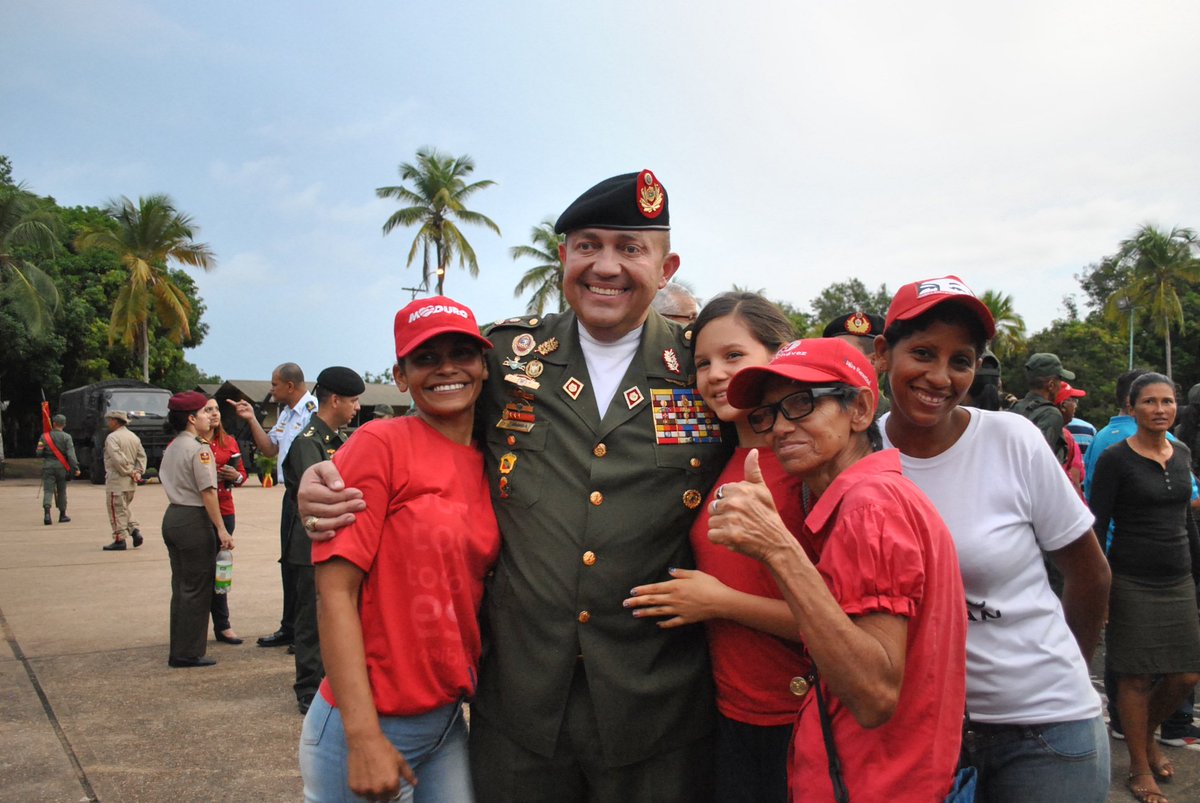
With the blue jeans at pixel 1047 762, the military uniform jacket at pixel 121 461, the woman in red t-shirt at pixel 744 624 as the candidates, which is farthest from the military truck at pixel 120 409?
the blue jeans at pixel 1047 762

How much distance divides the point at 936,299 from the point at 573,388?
0.98 metres

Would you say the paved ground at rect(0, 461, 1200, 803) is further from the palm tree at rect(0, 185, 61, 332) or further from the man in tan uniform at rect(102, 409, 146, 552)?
the palm tree at rect(0, 185, 61, 332)

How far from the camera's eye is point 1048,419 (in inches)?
212

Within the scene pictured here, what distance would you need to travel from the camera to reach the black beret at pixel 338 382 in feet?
18.3

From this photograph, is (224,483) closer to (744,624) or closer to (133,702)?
(133,702)

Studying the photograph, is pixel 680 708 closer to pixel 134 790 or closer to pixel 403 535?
pixel 403 535

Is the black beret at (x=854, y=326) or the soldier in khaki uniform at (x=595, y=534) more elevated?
the black beret at (x=854, y=326)

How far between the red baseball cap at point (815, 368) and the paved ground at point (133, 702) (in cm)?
319

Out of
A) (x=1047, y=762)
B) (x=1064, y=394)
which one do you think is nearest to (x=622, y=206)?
(x=1047, y=762)

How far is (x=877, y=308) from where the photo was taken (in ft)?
141

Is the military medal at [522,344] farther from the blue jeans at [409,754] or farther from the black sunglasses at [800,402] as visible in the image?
the blue jeans at [409,754]

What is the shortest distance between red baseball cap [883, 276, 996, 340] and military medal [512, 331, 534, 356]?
101 centimetres

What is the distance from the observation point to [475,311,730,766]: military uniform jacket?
2.08 m

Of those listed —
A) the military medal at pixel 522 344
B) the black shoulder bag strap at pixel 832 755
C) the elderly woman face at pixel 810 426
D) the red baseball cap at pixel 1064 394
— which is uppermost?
the military medal at pixel 522 344
